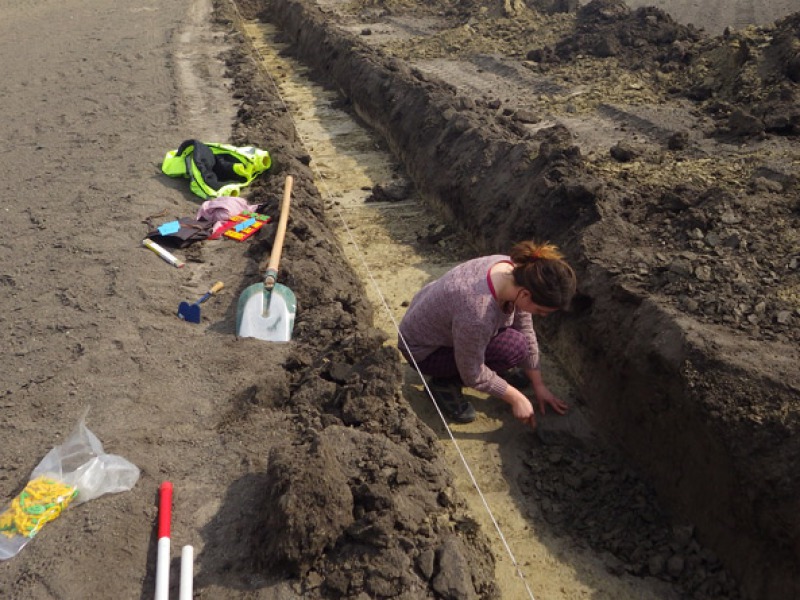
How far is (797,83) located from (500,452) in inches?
256

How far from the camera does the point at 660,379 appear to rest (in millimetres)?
4066

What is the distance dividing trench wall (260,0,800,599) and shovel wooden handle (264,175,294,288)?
1747mm

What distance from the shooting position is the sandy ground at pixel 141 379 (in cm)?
311

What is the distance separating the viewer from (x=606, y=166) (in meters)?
6.54

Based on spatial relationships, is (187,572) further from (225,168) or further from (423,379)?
(225,168)

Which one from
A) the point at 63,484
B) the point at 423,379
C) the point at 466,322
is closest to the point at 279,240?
the point at 423,379

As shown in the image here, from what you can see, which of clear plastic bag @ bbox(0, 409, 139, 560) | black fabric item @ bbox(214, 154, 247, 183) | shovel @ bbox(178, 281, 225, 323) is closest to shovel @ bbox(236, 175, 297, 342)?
shovel @ bbox(178, 281, 225, 323)

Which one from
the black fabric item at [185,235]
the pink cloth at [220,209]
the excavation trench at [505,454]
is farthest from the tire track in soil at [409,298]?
the black fabric item at [185,235]

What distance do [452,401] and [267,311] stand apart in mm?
1430

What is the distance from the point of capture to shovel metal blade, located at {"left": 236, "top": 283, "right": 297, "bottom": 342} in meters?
4.79

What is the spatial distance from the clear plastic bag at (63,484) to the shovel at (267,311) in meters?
1.37

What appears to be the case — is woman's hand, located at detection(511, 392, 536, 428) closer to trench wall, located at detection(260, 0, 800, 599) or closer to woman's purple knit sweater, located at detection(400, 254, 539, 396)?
woman's purple knit sweater, located at detection(400, 254, 539, 396)

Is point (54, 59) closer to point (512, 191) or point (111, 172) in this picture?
Result: point (111, 172)

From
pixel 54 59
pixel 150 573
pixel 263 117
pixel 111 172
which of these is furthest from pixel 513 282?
pixel 54 59
